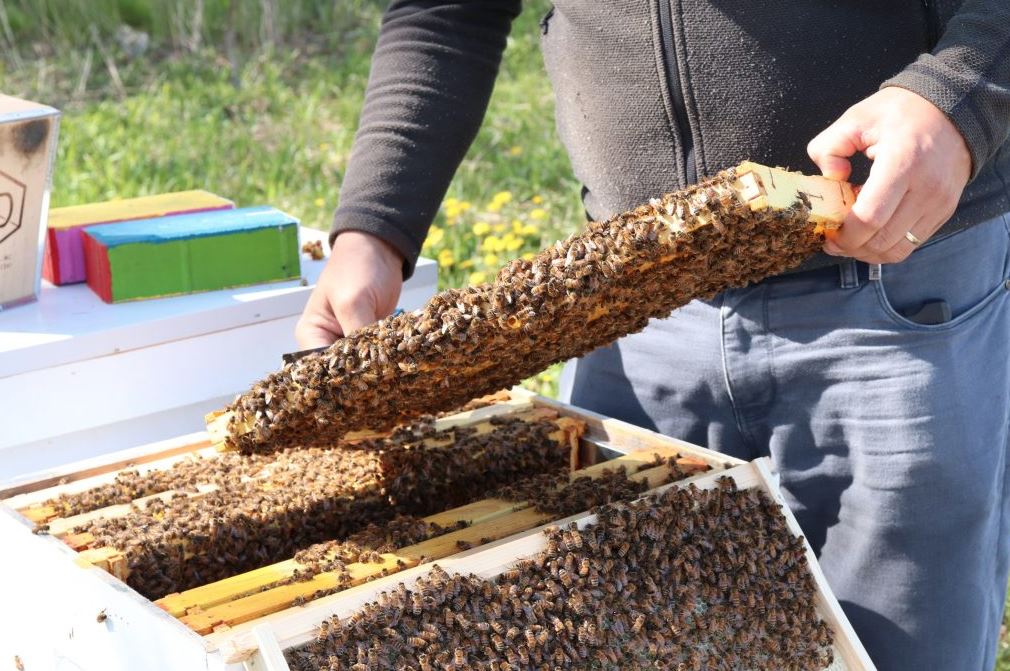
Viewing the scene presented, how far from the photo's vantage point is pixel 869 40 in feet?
6.27

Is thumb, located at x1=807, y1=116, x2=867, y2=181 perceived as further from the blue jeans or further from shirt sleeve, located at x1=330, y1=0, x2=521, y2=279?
shirt sleeve, located at x1=330, y1=0, x2=521, y2=279

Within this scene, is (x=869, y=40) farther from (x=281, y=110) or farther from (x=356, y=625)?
(x=281, y=110)

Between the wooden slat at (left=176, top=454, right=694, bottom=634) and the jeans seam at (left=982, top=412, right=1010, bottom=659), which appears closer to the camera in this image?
the wooden slat at (left=176, top=454, right=694, bottom=634)

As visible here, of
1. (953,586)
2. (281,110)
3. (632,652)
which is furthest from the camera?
(281,110)

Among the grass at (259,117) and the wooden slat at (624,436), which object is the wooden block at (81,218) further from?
the grass at (259,117)

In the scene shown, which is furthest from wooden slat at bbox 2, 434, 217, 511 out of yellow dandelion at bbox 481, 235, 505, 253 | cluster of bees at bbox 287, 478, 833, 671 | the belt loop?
yellow dandelion at bbox 481, 235, 505, 253

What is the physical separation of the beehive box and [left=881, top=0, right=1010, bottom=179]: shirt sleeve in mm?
603

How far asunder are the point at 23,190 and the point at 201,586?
1.30m

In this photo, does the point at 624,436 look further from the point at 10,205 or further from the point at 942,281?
the point at 10,205

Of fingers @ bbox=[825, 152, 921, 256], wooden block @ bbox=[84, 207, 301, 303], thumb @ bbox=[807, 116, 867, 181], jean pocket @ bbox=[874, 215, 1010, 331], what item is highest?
thumb @ bbox=[807, 116, 867, 181]

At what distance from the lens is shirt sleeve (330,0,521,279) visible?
2.31 meters

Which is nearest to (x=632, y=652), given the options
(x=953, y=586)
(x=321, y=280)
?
(x=953, y=586)

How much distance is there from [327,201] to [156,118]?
1792 mm

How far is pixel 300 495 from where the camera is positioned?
194 centimetres
